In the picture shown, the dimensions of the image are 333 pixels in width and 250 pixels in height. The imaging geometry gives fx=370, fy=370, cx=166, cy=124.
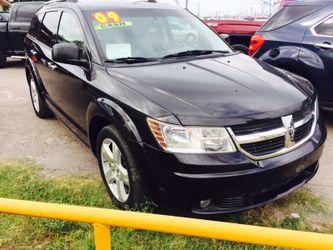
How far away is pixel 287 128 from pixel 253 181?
1.57 ft

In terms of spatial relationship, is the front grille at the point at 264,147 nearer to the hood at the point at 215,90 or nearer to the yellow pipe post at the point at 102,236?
the hood at the point at 215,90

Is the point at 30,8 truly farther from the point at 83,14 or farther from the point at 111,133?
the point at 111,133

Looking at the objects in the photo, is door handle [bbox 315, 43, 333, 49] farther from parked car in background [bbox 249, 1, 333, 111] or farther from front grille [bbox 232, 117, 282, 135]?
front grille [bbox 232, 117, 282, 135]

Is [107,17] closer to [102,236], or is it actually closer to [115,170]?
[115,170]

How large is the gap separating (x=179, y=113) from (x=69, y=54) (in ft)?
4.30

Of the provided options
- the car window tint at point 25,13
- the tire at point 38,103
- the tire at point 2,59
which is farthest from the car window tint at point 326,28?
the tire at point 2,59

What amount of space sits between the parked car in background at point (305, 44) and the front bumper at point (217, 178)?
224cm

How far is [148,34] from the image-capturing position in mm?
3490

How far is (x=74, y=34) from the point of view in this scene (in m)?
3.63

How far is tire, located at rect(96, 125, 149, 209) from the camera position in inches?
102

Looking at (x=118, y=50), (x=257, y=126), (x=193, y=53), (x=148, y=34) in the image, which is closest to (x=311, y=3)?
(x=193, y=53)

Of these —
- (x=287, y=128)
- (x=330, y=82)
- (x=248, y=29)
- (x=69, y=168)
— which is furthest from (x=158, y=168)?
(x=248, y=29)

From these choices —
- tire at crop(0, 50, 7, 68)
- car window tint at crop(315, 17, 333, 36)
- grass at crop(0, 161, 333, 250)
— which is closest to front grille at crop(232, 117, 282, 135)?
grass at crop(0, 161, 333, 250)

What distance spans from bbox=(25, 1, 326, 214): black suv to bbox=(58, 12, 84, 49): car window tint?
1 cm
